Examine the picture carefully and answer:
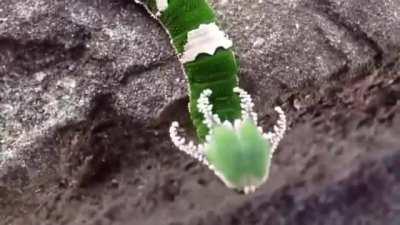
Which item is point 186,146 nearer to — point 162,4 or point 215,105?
point 215,105

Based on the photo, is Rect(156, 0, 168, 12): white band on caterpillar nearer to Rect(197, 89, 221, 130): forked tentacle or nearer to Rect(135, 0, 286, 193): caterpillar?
Rect(135, 0, 286, 193): caterpillar

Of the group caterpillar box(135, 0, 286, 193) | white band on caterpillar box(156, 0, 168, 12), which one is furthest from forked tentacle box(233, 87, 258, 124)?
white band on caterpillar box(156, 0, 168, 12)

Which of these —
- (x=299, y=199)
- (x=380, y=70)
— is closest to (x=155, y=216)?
(x=299, y=199)

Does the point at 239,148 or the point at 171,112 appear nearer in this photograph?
the point at 239,148

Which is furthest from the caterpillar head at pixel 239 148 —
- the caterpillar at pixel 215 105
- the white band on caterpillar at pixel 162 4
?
the white band on caterpillar at pixel 162 4

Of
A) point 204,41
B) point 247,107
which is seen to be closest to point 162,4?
point 204,41

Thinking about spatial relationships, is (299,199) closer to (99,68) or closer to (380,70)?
(380,70)

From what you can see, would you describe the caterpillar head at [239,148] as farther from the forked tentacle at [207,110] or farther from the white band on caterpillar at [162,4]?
the white band on caterpillar at [162,4]
